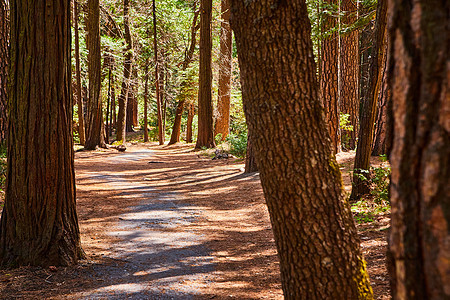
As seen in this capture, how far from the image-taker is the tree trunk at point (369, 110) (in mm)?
6305

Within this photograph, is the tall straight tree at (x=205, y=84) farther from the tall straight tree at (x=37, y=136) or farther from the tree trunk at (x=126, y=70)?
the tall straight tree at (x=37, y=136)

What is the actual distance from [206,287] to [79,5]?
20146mm

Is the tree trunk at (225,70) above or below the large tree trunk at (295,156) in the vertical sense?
above

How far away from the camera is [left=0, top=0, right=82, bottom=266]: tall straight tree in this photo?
4.40 meters

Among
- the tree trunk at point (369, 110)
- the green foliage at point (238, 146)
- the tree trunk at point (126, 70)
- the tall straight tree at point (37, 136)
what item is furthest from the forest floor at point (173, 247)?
the tree trunk at point (126, 70)

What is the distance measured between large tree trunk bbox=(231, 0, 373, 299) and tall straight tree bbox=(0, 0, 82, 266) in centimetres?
272

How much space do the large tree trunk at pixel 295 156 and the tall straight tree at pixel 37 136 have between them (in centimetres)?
272

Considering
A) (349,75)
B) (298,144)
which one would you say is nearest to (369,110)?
(298,144)

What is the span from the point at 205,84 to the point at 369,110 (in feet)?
45.1

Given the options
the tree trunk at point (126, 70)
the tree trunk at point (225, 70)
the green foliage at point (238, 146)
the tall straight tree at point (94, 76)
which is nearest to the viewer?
the green foliage at point (238, 146)

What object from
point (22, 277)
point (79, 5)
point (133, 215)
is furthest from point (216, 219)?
point (79, 5)

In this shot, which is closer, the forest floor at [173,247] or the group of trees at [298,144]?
the group of trees at [298,144]

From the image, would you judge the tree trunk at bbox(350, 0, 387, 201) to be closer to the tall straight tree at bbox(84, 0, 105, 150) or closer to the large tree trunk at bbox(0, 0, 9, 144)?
the large tree trunk at bbox(0, 0, 9, 144)

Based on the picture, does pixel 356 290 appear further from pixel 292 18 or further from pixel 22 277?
pixel 22 277
